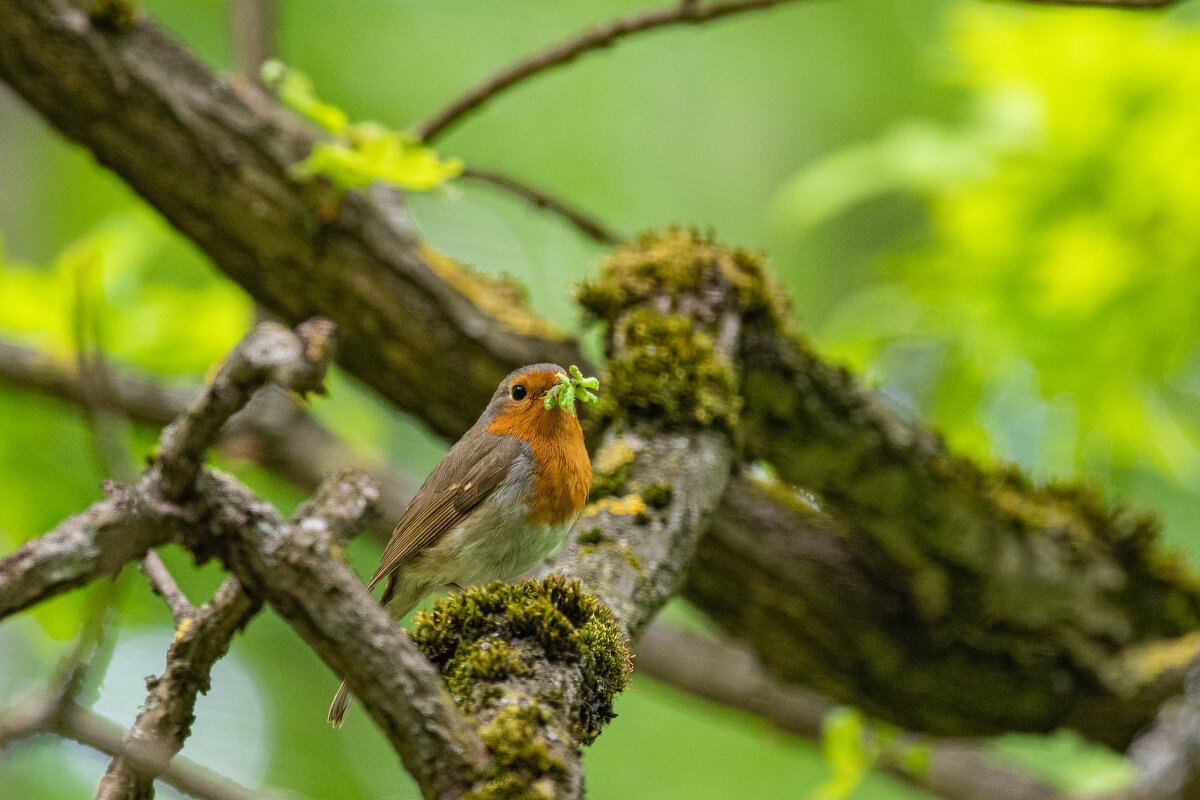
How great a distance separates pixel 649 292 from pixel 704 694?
2780mm

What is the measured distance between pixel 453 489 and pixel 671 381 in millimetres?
759

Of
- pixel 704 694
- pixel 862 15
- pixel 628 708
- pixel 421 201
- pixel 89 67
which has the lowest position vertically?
pixel 704 694

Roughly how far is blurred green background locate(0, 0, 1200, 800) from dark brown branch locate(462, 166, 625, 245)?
9.9 inches

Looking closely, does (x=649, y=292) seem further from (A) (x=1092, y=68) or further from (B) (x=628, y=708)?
(B) (x=628, y=708)

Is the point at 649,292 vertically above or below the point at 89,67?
below

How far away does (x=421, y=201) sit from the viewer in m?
11.2

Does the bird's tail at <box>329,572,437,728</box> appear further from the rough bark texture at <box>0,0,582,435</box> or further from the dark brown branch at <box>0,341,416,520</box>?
the dark brown branch at <box>0,341,416,520</box>

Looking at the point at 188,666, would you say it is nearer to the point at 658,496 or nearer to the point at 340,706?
the point at 340,706

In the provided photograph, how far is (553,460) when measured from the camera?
3.04 meters

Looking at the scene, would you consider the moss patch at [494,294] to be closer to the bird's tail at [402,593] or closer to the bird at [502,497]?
the bird at [502,497]

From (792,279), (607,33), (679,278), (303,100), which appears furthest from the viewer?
(792,279)

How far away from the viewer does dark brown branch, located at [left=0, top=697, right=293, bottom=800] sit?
4.00 feet

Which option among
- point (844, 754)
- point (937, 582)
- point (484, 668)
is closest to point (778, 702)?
point (844, 754)

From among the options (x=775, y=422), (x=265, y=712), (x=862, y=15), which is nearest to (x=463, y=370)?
(x=775, y=422)
